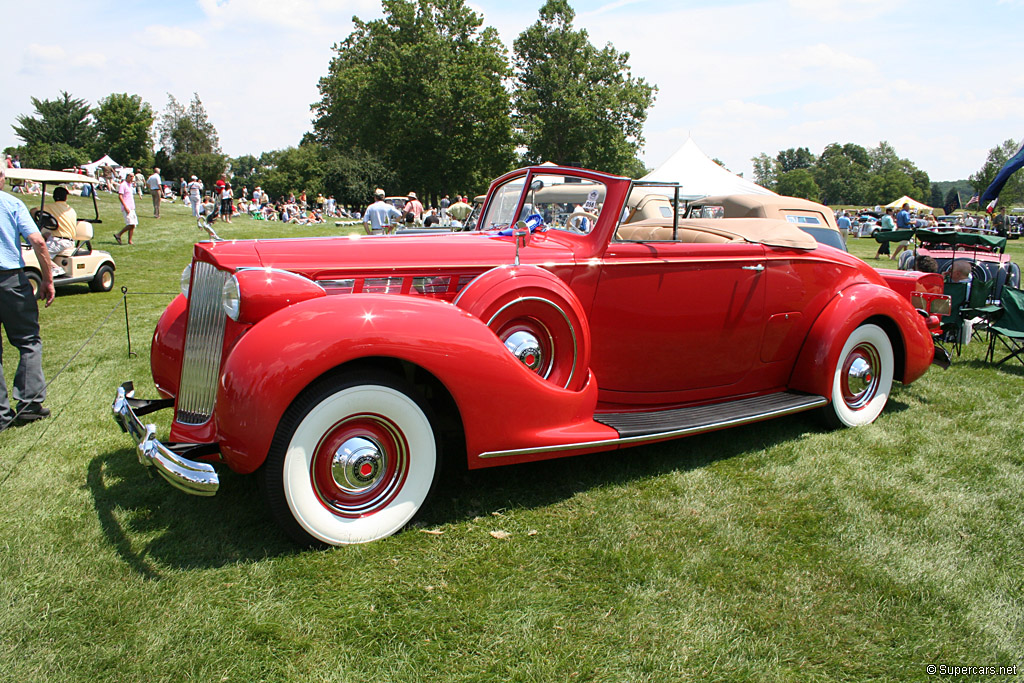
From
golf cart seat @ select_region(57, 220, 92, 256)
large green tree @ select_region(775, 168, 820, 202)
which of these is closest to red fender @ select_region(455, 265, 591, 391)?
golf cart seat @ select_region(57, 220, 92, 256)

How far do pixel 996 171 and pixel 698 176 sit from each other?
6396cm

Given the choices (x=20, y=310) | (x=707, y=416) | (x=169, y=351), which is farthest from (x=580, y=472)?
(x=20, y=310)

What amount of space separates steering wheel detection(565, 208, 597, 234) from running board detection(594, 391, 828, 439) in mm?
1166

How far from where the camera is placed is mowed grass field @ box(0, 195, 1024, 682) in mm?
2301

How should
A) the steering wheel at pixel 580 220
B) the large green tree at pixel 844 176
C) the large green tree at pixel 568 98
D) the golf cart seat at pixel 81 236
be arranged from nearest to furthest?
the steering wheel at pixel 580 220 → the golf cart seat at pixel 81 236 → the large green tree at pixel 568 98 → the large green tree at pixel 844 176

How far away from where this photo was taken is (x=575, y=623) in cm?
250

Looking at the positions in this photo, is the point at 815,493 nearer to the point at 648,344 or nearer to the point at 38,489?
the point at 648,344

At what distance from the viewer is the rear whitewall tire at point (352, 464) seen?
2.76 m

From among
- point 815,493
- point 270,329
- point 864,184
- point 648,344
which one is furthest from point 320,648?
point 864,184

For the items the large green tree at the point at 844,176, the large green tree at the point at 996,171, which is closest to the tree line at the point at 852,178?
the large green tree at the point at 844,176

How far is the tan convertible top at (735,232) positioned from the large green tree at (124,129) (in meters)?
70.3

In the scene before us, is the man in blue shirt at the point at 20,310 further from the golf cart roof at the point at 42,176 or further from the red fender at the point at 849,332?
the golf cart roof at the point at 42,176

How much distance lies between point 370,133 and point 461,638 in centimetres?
4653

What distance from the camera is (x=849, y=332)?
4465 mm
